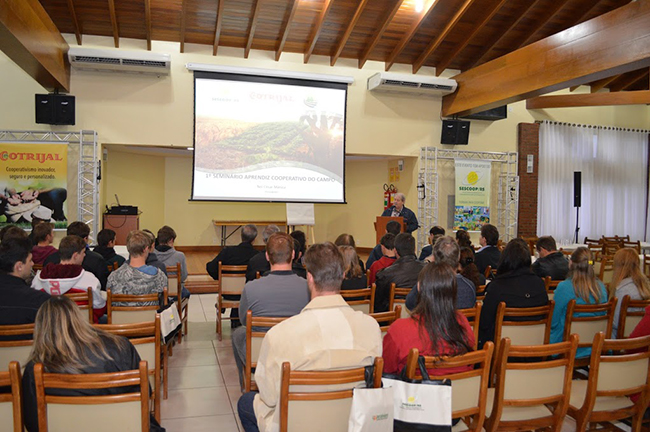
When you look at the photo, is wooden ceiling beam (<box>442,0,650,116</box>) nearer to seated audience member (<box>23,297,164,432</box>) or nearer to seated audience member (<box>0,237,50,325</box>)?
Result: seated audience member (<box>23,297,164,432</box>)

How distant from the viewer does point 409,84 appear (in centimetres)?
894

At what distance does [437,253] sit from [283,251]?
3.70 feet

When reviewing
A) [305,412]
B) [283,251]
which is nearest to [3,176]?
[283,251]

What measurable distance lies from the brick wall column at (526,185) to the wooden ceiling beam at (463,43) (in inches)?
87.3

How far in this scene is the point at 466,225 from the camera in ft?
31.9

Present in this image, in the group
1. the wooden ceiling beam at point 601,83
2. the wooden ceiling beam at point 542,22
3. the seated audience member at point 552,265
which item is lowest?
the seated audience member at point 552,265

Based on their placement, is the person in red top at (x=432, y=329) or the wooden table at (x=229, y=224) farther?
the wooden table at (x=229, y=224)

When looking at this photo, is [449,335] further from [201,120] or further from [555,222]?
[555,222]

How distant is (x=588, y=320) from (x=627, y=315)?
0.43m

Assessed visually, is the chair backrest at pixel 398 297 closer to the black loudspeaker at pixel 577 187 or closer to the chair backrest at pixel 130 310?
the chair backrest at pixel 130 310

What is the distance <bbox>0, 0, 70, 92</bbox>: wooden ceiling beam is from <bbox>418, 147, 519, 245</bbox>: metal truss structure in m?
6.27

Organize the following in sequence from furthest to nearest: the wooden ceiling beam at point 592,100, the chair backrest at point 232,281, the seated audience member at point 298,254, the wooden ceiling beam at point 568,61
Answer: the wooden ceiling beam at point 592,100
the wooden ceiling beam at point 568,61
the chair backrest at point 232,281
the seated audience member at point 298,254

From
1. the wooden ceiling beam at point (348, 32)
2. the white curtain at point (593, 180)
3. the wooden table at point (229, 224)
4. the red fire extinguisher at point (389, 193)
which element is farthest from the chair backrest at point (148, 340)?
the white curtain at point (593, 180)

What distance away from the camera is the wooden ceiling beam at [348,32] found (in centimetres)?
734
